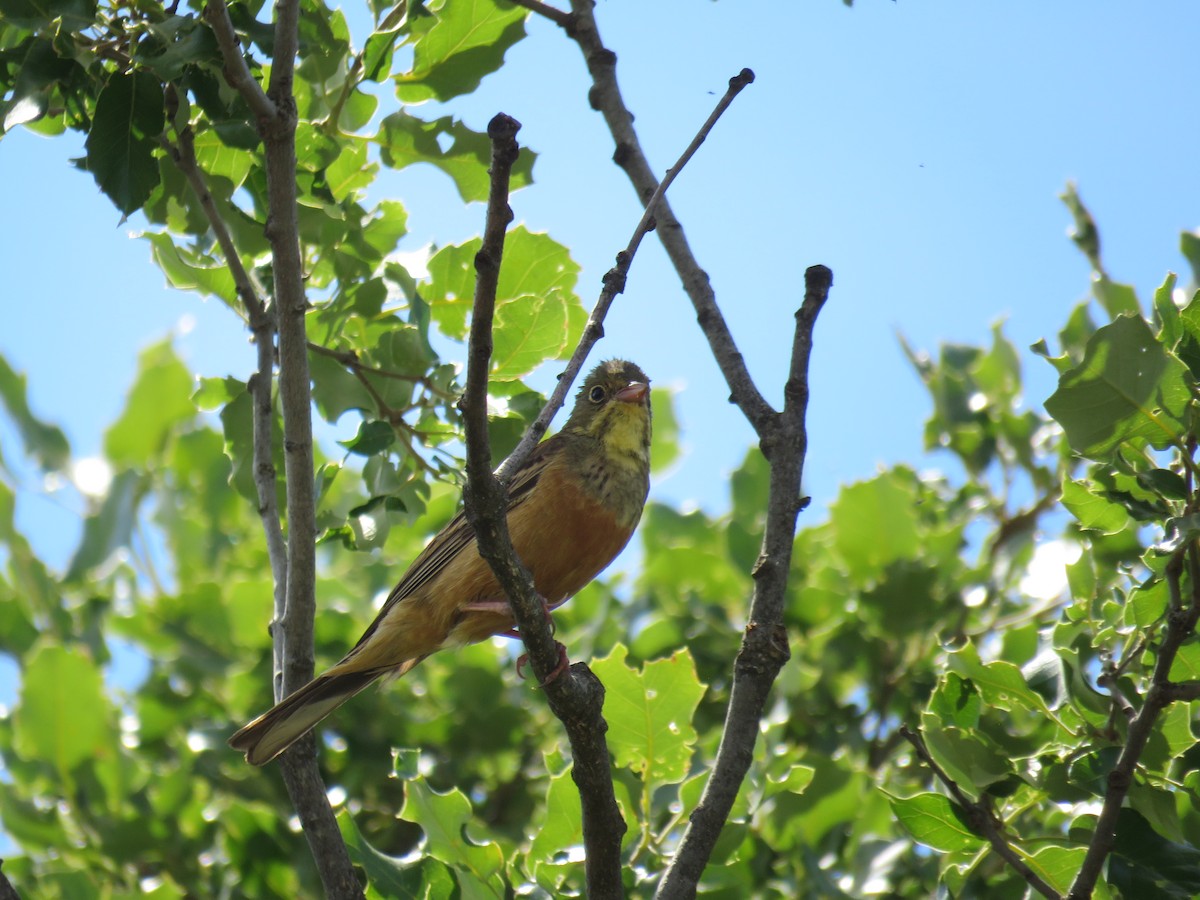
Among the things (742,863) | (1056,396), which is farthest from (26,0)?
(742,863)

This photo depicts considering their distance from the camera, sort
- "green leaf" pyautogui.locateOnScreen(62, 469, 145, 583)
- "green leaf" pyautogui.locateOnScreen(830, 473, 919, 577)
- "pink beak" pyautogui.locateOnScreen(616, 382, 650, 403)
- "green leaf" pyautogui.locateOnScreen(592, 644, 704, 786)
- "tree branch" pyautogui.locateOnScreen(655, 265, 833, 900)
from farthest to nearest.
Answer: "green leaf" pyautogui.locateOnScreen(62, 469, 145, 583) < "green leaf" pyautogui.locateOnScreen(830, 473, 919, 577) < "pink beak" pyautogui.locateOnScreen(616, 382, 650, 403) < "green leaf" pyautogui.locateOnScreen(592, 644, 704, 786) < "tree branch" pyautogui.locateOnScreen(655, 265, 833, 900)

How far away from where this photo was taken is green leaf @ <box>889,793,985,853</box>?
4145 millimetres

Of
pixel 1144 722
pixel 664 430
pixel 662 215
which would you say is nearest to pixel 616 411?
pixel 662 215

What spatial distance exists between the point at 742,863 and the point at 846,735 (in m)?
1.40

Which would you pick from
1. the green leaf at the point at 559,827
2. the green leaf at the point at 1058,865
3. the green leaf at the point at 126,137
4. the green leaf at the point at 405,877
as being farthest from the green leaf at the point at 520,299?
the green leaf at the point at 1058,865

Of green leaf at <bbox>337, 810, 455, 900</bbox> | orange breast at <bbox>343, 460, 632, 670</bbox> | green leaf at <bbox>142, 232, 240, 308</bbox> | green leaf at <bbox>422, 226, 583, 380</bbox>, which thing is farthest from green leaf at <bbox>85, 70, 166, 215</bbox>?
green leaf at <bbox>337, 810, 455, 900</bbox>

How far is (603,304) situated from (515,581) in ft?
2.59

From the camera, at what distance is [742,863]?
507cm

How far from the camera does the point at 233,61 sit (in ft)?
12.3

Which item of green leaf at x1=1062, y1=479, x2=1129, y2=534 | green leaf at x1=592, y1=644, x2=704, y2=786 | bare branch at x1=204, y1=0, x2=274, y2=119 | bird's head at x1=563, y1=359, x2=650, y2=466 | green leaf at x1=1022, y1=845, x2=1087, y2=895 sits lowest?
green leaf at x1=1022, y1=845, x2=1087, y2=895

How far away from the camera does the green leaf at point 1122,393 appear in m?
3.72

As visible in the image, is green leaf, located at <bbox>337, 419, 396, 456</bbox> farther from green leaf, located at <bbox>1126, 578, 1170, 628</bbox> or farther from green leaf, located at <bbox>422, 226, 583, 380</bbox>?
green leaf, located at <bbox>1126, 578, 1170, 628</bbox>

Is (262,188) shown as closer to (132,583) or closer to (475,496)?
(475,496)

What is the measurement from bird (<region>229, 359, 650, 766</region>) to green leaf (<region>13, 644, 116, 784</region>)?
1108 mm
